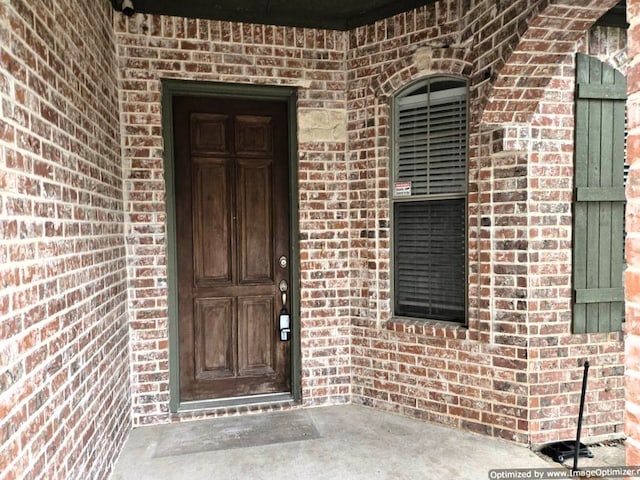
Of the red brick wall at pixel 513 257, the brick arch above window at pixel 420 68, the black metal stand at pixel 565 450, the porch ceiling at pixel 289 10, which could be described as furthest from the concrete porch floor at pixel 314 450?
the porch ceiling at pixel 289 10

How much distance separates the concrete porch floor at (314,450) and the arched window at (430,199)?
86 centimetres

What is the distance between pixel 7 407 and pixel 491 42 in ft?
10.2

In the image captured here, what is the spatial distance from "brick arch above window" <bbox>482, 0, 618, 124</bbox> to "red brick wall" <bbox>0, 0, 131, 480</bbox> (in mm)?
2419

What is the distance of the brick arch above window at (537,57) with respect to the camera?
233cm

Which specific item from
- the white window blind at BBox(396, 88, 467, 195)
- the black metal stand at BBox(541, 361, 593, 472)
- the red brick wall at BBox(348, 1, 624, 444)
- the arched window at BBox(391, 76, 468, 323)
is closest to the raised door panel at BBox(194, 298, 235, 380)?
the arched window at BBox(391, 76, 468, 323)

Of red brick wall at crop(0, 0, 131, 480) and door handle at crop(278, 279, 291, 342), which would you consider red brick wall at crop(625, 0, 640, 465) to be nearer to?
red brick wall at crop(0, 0, 131, 480)

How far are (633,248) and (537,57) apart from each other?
187cm

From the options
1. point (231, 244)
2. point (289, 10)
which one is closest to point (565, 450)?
point (231, 244)

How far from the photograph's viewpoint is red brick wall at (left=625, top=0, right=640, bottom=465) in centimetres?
116

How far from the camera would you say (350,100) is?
360cm

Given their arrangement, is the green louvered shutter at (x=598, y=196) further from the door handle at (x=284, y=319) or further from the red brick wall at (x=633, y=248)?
the door handle at (x=284, y=319)

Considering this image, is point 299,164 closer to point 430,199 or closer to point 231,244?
point 231,244

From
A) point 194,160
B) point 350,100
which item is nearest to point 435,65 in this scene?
point 350,100

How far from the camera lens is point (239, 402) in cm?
348
